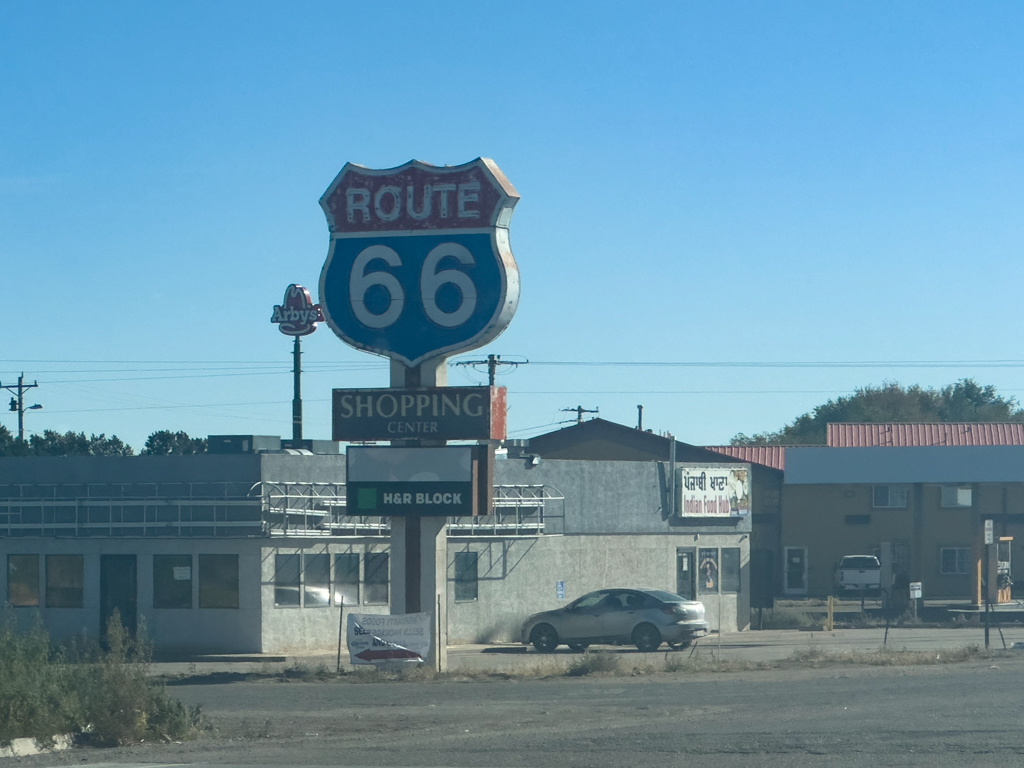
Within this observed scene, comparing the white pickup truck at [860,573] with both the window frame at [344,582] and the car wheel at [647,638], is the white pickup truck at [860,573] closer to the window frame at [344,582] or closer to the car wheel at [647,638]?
the car wheel at [647,638]

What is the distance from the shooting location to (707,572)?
37562mm

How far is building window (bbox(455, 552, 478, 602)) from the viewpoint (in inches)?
1250

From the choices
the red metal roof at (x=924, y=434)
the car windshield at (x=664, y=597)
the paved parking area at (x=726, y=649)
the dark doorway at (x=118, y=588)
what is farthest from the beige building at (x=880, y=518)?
the dark doorway at (x=118, y=588)

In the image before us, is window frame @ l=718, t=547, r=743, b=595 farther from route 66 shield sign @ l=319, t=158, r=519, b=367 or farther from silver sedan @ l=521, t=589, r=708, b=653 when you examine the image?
route 66 shield sign @ l=319, t=158, r=519, b=367

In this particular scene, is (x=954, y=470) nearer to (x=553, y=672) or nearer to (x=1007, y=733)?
(x=553, y=672)

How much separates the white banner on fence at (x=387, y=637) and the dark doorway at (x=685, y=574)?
48.5ft

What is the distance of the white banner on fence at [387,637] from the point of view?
2333cm

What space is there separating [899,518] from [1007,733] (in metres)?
44.2

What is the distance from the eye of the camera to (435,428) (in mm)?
24109

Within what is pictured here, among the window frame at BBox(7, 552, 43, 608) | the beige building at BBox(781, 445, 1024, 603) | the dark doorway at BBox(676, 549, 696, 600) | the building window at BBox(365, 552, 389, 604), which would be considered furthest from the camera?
the beige building at BBox(781, 445, 1024, 603)

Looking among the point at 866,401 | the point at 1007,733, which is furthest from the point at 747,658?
the point at 866,401

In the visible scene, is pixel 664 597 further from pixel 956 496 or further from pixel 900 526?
pixel 956 496

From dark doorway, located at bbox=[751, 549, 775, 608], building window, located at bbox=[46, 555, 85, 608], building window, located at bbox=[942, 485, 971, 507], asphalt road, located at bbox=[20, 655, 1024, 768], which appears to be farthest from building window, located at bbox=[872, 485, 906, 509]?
building window, located at bbox=[46, 555, 85, 608]

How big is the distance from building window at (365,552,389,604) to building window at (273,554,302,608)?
6.65 feet
